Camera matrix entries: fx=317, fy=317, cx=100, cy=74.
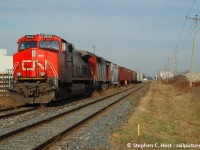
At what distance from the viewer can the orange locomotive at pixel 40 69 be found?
17719 millimetres

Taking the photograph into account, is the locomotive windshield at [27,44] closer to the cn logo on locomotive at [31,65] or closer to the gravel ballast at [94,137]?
the cn logo on locomotive at [31,65]

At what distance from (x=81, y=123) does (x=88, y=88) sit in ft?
58.4

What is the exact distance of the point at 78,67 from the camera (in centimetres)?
2448

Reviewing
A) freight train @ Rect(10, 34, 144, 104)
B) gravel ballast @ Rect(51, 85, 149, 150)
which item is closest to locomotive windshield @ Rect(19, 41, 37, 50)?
freight train @ Rect(10, 34, 144, 104)

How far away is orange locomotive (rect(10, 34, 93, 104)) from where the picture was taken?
1772cm

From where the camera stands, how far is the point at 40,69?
1841 centimetres

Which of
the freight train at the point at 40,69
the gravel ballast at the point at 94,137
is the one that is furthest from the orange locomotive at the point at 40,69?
the gravel ballast at the point at 94,137

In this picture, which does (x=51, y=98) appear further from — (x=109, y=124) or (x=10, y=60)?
(x=10, y=60)

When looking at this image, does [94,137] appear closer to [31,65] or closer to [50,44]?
[31,65]

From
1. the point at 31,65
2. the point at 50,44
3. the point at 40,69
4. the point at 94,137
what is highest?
the point at 50,44

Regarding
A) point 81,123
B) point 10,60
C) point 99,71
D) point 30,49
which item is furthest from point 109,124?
point 10,60

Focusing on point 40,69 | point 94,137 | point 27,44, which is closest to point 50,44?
point 27,44

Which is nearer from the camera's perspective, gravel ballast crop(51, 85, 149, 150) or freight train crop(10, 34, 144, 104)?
gravel ballast crop(51, 85, 149, 150)

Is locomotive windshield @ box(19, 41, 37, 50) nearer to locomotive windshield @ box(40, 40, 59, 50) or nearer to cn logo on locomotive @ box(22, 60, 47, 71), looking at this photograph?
locomotive windshield @ box(40, 40, 59, 50)
